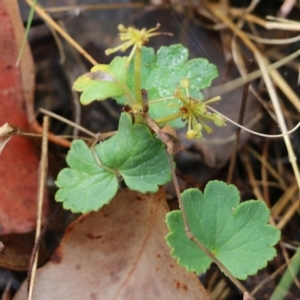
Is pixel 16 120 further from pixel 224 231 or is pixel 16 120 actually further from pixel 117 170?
pixel 224 231

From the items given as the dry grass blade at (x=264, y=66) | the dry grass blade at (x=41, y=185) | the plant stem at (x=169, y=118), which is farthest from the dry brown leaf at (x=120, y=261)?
the dry grass blade at (x=264, y=66)

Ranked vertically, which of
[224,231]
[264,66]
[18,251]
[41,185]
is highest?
[264,66]

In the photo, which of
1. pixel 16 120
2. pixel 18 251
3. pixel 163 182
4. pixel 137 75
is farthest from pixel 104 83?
pixel 18 251

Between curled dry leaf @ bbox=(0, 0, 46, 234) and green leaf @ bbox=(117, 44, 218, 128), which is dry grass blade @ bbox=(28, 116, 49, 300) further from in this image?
green leaf @ bbox=(117, 44, 218, 128)

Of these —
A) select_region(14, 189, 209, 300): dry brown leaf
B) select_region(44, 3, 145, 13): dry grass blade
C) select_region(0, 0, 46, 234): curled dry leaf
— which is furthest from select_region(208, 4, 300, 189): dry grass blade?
select_region(0, 0, 46, 234): curled dry leaf

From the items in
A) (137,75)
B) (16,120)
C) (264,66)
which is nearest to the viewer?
(137,75)

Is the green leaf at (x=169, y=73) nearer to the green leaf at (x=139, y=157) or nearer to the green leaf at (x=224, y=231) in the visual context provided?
the green leaf at (x=139, y=157)
